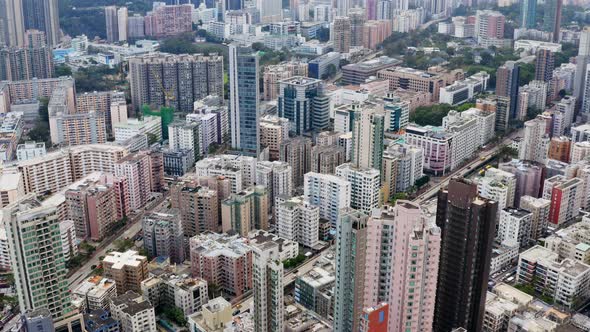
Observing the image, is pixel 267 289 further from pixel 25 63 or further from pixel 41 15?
pixel 41 15

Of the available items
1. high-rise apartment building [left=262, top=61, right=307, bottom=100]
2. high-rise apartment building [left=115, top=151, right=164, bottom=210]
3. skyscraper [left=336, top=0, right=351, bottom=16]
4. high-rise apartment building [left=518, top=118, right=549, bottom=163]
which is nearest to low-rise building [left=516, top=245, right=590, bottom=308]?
high-rise apartment building [left=518, top=118, right=549, bottom=163]

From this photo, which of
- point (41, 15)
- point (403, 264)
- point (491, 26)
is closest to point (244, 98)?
point (403, 264)

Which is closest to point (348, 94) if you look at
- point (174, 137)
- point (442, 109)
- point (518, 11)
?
point (442, 109)

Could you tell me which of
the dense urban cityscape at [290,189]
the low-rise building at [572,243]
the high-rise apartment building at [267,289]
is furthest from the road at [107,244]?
the low-rise building at [572,243]

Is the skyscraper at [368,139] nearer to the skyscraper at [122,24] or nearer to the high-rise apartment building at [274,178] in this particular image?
the high-rise apartment building at [274,178]

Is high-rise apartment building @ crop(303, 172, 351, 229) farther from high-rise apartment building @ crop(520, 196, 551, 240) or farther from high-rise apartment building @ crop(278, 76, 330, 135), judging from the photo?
high-rise apartment building @ crop(278, 76, 330, 135)

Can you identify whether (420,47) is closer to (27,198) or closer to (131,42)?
(131,42)
